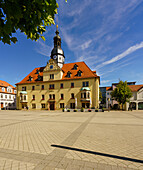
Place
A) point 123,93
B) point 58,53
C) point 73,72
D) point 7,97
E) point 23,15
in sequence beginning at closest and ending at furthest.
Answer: point 23,15
point 123,93
point 73,72
point 58,53
point 7,97

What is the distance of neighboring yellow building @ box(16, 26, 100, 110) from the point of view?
3039 centimetres

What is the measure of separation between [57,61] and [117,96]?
2448 centimetres

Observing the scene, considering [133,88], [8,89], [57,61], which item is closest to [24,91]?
[8,89]

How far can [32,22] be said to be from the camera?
313 cm

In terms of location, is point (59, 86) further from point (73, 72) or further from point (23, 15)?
point (23, 15)

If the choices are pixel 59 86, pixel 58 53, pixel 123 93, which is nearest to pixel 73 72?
pixel 59 86

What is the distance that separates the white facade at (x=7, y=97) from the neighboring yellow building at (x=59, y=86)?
897 centimetres

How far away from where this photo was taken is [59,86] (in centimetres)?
3356

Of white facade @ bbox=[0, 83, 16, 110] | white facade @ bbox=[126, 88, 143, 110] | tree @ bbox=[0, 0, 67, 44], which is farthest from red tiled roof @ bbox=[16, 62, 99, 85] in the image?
tree @ bbox=[0, 0, 67, 44]

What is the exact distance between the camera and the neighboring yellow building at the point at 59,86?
1196 inches

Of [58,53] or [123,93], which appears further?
[58,53]

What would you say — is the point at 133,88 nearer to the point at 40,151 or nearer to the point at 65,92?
the point at 65,92

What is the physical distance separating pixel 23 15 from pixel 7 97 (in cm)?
4822

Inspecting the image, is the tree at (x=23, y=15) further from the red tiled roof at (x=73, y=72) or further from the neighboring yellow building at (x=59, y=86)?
the red tiled roof at (x=73, y=72)
